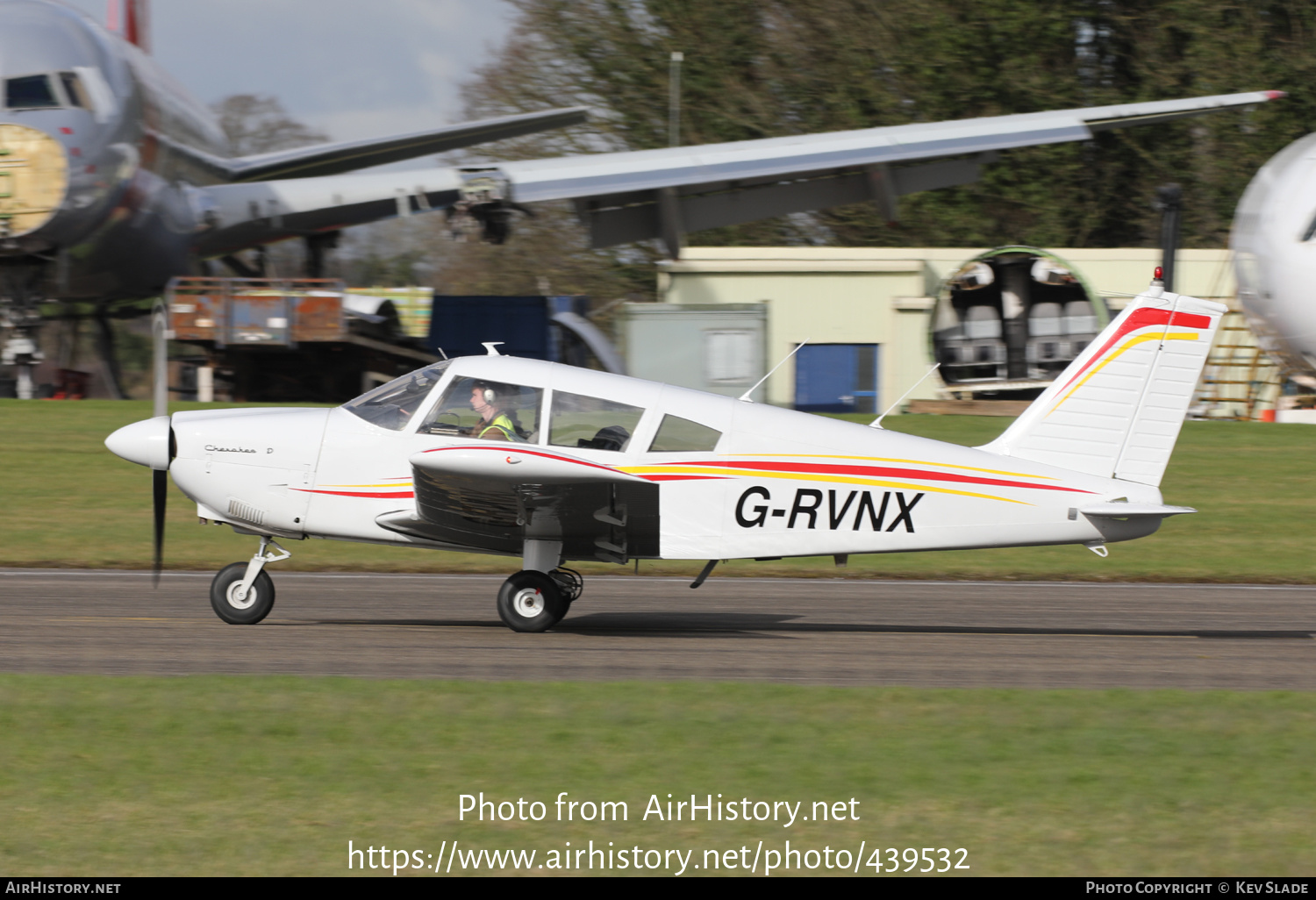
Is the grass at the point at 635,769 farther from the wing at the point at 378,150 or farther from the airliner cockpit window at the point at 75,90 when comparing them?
the wing at the point at 378,150

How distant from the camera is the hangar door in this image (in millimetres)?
30469

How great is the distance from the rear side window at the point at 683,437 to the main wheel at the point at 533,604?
4.35 ft

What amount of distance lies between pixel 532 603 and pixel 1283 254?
18.4 m

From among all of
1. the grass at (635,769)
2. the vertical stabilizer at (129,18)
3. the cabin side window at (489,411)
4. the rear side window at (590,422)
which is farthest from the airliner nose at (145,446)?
the vertical stabilizer at (129,18)

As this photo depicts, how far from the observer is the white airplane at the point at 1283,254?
2300cm

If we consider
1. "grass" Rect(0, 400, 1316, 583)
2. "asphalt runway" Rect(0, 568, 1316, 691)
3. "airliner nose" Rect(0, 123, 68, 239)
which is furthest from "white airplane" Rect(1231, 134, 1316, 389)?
"airliner nose" Rect(0, 123, 68, 239)

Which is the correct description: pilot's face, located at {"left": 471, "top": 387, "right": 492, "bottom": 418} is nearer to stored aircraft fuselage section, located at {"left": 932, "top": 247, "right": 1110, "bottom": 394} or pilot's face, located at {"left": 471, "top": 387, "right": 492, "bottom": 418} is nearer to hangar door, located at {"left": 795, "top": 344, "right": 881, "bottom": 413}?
stored aircraft fuselage section, located at {"left": 932, "top": 247, "right": 1110, "bottom": 394}

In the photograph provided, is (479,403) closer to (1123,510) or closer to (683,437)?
(683,437)

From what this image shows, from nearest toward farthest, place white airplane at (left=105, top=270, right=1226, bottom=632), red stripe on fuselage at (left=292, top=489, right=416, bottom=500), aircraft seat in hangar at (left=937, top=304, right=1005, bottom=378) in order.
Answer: white airplane at (left=105, top=270, right=1226, bottom=632)
red stripe on fuselage at (left=292, top=489, right=416, bottom=500)
aircraft seat in hangar at (left=937, top=304, right=1005, bottom=378)

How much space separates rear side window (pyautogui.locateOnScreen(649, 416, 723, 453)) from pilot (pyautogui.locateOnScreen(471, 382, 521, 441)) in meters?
1.03

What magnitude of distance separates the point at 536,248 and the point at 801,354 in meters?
14.9

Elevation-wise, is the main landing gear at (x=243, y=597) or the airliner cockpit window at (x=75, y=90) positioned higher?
the airliner cockpit window at (x=75, y=90)

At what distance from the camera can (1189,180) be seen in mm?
39594

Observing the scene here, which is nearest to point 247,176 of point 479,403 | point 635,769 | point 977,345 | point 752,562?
Answer: point 977,345
